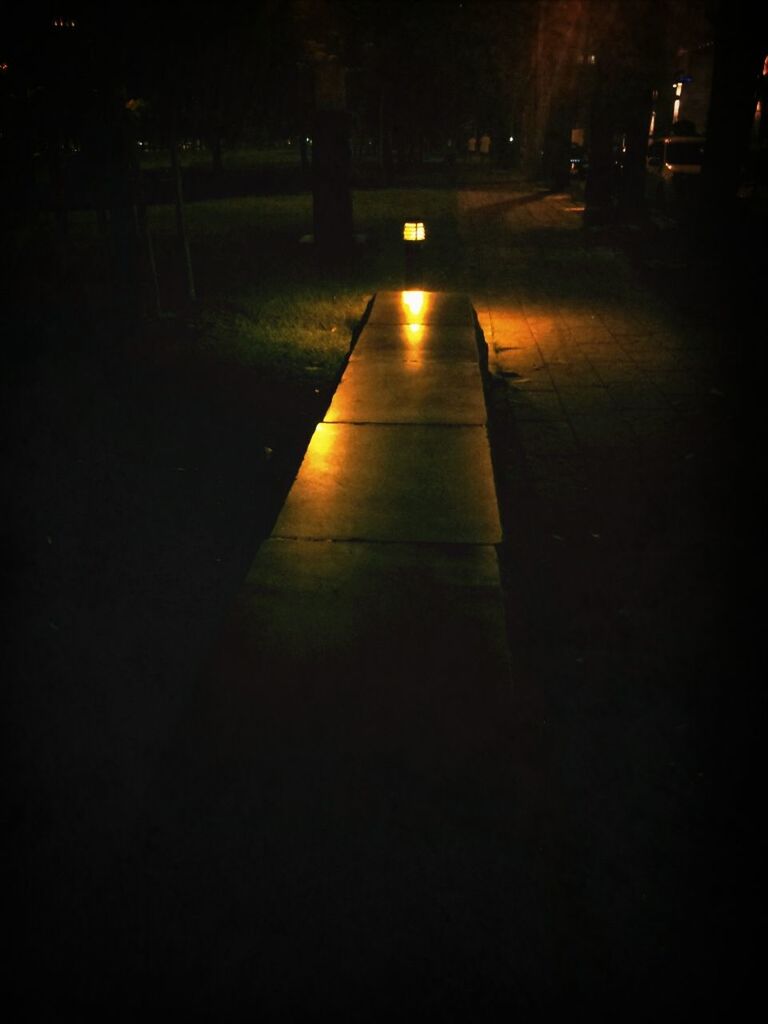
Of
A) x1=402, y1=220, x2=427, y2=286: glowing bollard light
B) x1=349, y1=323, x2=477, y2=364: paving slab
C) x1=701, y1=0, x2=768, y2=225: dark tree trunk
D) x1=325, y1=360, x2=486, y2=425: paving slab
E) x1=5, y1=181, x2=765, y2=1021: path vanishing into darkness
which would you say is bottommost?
x1=5, y1=181, x2=765, y2=1021: path vanishing into darkness

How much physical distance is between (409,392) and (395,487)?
169 centimetres

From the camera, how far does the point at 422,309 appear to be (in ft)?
26.7

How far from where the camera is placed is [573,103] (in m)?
23.5

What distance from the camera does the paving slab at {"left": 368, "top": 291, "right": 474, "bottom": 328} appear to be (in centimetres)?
761

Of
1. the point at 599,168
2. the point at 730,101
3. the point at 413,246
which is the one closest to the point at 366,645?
the point at 413,246

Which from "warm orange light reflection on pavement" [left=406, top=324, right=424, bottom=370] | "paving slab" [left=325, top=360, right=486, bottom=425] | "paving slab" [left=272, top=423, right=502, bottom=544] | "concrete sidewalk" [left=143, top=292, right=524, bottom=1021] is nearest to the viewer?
"concrete sidewalk" [left=143, top=292, right=524, bottom=1021]

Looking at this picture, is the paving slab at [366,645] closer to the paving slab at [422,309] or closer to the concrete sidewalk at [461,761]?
the concrete sidewalk at [461,761]

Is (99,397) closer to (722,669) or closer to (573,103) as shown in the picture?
(722,669)

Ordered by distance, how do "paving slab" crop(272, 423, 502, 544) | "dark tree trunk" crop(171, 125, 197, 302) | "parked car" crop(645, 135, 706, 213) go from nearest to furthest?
"paving slab" crop(272, 423, 502, 544) < "dark tree trunk" crop(171, 125, 197, 302) < "parked car" crop(645, 135, 706, 213)

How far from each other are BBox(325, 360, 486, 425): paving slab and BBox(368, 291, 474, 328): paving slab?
136 cm

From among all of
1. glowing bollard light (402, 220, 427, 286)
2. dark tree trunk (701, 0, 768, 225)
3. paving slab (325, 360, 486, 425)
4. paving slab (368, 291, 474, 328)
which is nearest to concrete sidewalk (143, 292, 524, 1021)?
paving slab (325, 360, 486, 425)

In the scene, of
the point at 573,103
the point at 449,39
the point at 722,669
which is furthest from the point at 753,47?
the point at 449,39

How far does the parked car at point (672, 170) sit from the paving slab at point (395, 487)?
15.2 metres

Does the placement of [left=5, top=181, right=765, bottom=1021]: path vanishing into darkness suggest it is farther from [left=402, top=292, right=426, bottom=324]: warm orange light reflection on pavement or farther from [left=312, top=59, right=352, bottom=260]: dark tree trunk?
[left=312, top=59, right=352, bottom=260]: dark tree trunk
